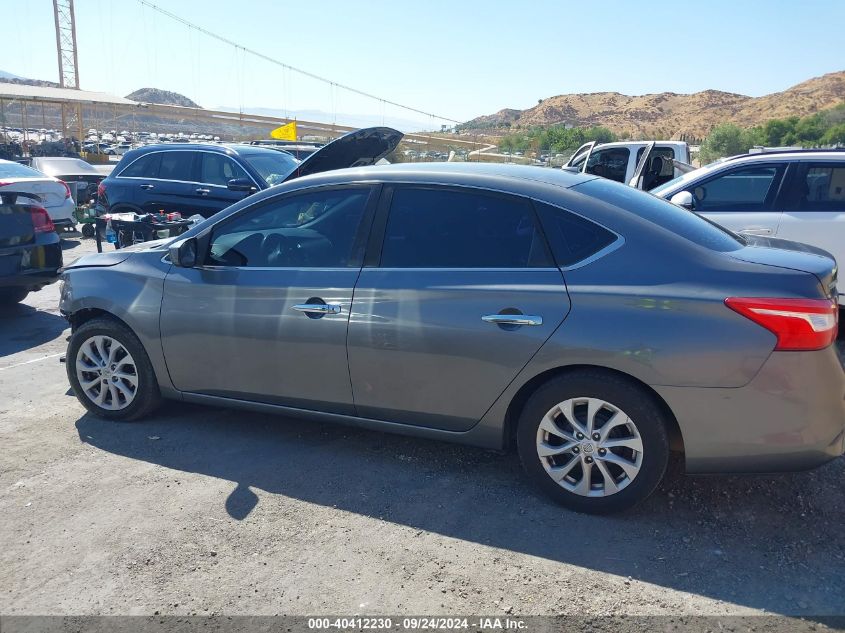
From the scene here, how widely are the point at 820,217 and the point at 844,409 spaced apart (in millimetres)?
3645

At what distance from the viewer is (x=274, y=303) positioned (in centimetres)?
406

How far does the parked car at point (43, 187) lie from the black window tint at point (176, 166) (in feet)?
6.72

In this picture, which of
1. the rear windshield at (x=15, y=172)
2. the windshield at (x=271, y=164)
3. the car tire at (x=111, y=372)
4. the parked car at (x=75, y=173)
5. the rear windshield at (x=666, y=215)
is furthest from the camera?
the parked car at (x=75, y=173)

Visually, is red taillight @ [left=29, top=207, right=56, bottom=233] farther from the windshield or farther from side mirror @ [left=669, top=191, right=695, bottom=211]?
side mirror @ [left=669, top=191, right=695, bottom=211]

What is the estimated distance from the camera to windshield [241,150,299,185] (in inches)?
394

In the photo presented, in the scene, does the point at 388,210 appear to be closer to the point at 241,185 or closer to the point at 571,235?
the point at 571,235

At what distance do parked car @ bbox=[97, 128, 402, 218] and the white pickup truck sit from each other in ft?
16.4

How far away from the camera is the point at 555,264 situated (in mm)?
3521

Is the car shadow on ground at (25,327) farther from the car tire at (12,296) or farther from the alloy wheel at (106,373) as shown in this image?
the alloy wheel at (106,373)

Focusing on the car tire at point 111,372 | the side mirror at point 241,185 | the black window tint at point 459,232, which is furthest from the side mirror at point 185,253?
the side mirror at point 241,185

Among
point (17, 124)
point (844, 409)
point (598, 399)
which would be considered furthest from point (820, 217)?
point (17, 124)

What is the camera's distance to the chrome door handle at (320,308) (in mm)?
3883

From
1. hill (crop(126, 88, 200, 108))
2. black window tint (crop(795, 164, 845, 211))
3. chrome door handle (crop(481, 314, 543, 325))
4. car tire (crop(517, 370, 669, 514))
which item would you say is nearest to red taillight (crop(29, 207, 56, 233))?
chrome door handle (crop(481, 314, 543, 325))

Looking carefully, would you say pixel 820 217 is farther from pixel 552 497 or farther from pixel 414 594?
pixel 414 594
